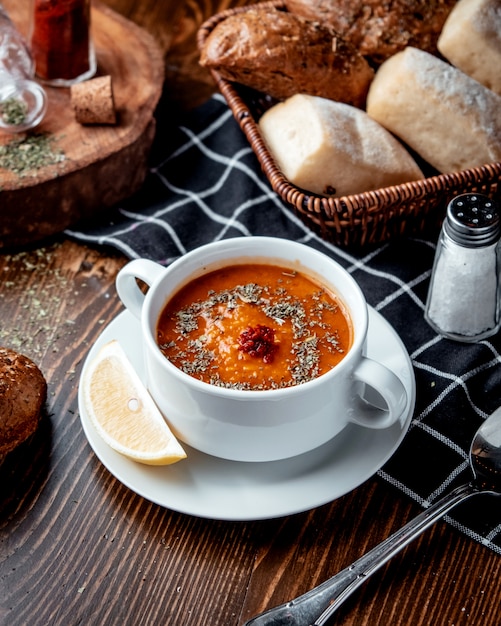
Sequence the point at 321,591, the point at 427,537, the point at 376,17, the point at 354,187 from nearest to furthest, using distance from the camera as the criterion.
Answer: the point at 321,591
the point at 427,537
the point at 354,187
the point at 376,17

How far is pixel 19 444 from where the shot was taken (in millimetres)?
1596

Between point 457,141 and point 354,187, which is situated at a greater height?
point 457,141

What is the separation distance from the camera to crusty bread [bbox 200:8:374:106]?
2.12m

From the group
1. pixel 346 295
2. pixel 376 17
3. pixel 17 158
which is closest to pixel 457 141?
pixel 376 17

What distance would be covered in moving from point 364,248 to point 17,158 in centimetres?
97

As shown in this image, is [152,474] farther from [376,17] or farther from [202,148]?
[376,17]

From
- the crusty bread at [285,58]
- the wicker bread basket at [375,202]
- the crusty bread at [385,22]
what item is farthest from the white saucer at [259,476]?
the crusty bread at [385,22]

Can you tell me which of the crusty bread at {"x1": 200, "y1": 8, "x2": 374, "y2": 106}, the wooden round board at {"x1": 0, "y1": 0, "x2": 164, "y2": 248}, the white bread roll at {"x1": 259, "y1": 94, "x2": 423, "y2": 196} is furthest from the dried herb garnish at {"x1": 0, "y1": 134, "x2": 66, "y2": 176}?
the white bread roll at {"x1": 259, "y1": 94, "x2": 423, "y2": 196}

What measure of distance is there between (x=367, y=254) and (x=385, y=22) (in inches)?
27.9

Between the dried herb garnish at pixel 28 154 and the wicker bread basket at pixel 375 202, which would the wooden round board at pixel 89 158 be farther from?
the wicker bread basket at pixel 375 202

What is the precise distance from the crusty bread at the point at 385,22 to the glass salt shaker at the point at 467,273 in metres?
0.72

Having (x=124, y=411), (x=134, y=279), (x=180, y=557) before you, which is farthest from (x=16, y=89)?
(x=180, y=557)

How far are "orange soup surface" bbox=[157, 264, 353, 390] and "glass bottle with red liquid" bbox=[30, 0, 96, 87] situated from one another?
1091 mm

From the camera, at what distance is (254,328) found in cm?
148
